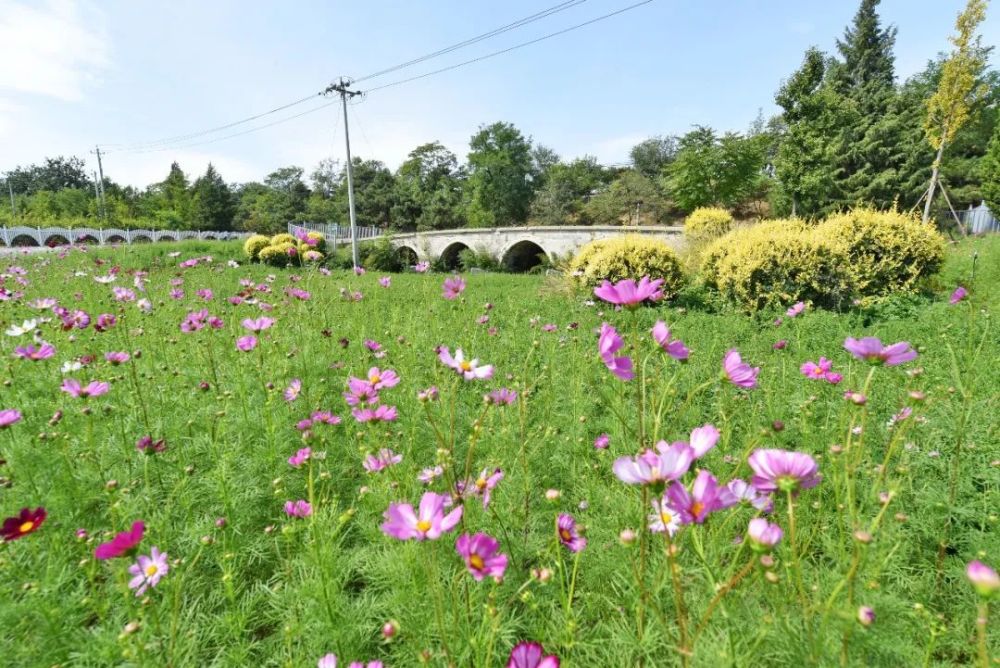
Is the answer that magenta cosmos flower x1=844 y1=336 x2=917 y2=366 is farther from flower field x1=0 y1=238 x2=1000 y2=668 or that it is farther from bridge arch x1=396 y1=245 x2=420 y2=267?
bridge arch x1=396 y1=245 x2=420 y2=267

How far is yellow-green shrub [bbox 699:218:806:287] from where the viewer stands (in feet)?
18.0

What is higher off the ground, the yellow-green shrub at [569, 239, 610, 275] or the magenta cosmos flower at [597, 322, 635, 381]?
the yellow-green shrub at [569, 239, 610, 275]

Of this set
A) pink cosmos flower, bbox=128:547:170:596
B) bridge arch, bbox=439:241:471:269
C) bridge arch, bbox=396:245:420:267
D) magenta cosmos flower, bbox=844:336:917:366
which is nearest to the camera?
magenta cosmos flower, bbox=844:336:917:366

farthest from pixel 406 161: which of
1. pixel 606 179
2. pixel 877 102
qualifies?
pixel 877 102

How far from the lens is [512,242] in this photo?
1772cm

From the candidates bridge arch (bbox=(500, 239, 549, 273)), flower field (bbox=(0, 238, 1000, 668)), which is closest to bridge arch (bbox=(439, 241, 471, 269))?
bridge arch (bbox=(500, 239, 549, 273))

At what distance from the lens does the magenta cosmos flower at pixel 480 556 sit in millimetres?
680

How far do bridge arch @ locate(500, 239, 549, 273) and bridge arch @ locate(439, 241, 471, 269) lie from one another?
201cm

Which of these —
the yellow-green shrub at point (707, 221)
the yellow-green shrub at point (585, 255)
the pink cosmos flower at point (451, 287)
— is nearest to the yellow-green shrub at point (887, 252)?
the yellow-green shrub at point (585, 255)

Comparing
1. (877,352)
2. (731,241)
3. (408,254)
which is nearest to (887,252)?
(731,241)

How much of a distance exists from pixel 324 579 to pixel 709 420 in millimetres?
2058

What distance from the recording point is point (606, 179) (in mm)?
34812

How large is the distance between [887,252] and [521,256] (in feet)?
46.5

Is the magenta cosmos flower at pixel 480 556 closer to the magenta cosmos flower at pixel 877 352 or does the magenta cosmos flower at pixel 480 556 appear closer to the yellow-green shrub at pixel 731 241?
the magenta cosmos flower at pixel 877 352
